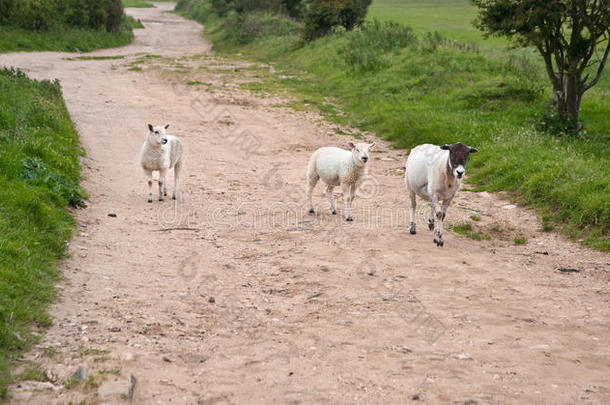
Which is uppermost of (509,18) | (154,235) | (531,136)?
(509,18)

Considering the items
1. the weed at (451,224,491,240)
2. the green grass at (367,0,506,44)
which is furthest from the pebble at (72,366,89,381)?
the green grass at (367,0,506,44)

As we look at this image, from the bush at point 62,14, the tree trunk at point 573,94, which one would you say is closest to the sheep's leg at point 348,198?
the tree trunk at point 573,94

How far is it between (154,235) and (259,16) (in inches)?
1639

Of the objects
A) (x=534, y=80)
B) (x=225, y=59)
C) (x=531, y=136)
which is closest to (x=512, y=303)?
(x=531, y=136)

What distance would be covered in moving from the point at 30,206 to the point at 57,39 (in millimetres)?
31734

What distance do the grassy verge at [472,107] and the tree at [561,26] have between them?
49.2 inches

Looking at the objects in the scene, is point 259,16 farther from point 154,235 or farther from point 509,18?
point 154,235

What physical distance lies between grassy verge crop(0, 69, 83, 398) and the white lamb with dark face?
19.8 ft

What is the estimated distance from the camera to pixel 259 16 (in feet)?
163

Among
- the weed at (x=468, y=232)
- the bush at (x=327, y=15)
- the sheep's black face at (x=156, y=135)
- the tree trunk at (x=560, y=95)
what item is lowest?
the weed at (x=468, y=232)

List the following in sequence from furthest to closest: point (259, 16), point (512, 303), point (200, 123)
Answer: point (259, 16), point (200, 123), point (512, 303)

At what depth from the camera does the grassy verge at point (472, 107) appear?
42.2 ft

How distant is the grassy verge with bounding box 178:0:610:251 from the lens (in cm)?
1287

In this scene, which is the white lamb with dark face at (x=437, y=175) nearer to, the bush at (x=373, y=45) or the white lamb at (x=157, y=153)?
the white lamb at (x=157, y=153)
